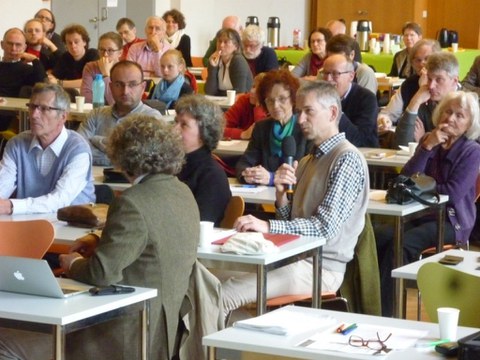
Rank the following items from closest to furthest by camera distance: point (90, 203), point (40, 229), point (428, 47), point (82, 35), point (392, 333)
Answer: point (392, 333) → point (40, 229) → point (90, 203) → point (428, 47) → point (82, 35)

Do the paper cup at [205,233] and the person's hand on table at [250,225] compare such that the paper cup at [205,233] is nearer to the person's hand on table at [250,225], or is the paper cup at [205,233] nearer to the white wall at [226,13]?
the person's hand on table at [250,225]

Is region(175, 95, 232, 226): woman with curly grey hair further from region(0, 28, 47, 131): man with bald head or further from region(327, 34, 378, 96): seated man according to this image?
region(0, 28, 47, 131): man with bald head

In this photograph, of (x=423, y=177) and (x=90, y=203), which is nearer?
(x=90, y=203)

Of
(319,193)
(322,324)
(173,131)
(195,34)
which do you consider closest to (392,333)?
(322,324)

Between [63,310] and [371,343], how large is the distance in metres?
0.93

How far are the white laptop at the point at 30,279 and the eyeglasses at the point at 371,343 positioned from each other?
0.96m

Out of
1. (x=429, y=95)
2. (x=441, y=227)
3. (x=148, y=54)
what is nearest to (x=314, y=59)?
(x=148, y=54)

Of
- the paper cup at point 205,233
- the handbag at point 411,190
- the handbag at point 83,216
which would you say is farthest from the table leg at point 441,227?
the handbag at point 83,216

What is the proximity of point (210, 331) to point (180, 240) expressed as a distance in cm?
36

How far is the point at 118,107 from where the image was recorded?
6.74m

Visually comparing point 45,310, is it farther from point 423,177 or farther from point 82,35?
point 82,35

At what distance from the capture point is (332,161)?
15.1ft

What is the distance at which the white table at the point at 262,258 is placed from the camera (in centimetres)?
403

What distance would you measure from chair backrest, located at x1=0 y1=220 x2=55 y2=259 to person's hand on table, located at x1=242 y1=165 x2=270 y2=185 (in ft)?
5.92
